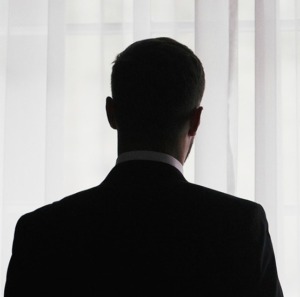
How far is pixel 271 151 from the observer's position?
5.20ft

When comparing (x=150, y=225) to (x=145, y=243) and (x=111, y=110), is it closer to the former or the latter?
(x=145, y=243)

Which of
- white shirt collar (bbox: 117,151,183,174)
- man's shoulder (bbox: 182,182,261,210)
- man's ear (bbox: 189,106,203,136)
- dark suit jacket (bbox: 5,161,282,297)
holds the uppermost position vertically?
man's ear (bbox: 189,106,203,136)

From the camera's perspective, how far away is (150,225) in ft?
2.37

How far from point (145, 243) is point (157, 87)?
0.69ft

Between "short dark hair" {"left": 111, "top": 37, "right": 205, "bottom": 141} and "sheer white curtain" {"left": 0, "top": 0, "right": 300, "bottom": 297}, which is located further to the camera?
"sheer white curtain" {"left": 0, "top": 0, "right": 300, "bottom": 297}

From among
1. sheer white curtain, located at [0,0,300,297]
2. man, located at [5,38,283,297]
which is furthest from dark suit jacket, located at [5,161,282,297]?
sheer white curtain, located at [0,0,300,297]

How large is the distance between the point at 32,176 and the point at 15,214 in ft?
0.43

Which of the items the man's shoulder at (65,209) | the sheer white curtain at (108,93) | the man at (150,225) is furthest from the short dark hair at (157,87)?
the sheer white curtain at (108,93)

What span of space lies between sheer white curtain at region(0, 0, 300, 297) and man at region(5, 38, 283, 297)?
838 millimetres

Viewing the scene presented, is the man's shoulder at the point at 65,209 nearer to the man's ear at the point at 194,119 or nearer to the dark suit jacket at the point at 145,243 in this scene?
the dark suit jacket at the point at 145,243

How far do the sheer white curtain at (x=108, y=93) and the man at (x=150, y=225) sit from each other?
0.84 meters

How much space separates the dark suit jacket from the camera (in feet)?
2.33

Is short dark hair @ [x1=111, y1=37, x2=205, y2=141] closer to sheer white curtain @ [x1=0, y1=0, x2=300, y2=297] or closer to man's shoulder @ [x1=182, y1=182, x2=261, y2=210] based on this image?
man's shoulder @ [x1=182, y1=182, x2=261, y2=210]

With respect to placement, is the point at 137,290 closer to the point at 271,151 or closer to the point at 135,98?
the point at 135,98
